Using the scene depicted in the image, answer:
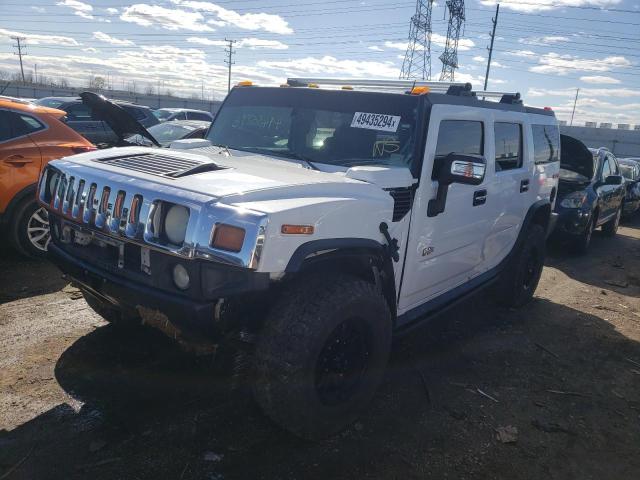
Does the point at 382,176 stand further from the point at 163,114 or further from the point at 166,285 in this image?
the point at 163,114

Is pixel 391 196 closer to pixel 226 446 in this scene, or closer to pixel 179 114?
pixel 226 446

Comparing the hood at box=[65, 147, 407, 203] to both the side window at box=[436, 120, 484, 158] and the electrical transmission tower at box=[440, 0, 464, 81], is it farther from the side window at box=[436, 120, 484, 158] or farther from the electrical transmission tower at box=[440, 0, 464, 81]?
the electrical transmission tower at box=[440, 0, 464, 81]

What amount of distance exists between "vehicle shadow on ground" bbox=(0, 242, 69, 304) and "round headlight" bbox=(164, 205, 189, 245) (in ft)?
9.45

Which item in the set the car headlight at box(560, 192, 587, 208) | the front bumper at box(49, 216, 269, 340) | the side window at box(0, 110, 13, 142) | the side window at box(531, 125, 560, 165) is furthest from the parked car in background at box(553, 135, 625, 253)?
the side window at box(0, 110, 13, 142)

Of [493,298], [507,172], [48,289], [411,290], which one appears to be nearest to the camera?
[411,290]

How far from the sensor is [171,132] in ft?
34.1

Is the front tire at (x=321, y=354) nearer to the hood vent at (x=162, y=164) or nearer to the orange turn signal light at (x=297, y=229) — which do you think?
the orange turn signal light at (x=297, y=229)

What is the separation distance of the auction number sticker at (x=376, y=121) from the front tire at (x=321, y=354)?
1.12 metres

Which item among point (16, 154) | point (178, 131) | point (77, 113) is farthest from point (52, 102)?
point (16, 154)

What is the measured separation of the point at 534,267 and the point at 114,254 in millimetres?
4531

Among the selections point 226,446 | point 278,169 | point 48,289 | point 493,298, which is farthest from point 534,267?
point 48,289

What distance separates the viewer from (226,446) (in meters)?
2.78

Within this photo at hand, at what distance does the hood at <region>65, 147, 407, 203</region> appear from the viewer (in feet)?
8.22

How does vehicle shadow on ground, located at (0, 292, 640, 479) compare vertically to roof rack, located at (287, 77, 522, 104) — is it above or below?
below
